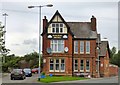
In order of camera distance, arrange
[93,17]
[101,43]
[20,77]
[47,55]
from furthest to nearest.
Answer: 1. [101,43]
2. [93,17]
3. [47,55]
4. [20,77]

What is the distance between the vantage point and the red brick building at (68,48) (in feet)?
215

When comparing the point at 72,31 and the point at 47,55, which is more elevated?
the point at 72,31

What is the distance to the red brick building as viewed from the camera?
65500 mm

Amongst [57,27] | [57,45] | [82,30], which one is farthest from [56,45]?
[82,30]

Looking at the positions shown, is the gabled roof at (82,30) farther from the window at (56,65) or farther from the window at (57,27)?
the window at (56,65)

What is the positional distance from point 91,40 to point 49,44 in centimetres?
775

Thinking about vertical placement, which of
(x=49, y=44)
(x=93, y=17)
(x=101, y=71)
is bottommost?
(x=101, y=71)

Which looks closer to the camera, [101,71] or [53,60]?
[53,60]

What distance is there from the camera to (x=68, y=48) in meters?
66.1

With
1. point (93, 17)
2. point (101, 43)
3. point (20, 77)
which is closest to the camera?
point (20, 77)

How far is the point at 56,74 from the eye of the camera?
2591 inches

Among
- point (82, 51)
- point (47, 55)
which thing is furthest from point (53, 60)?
point (82, 51)

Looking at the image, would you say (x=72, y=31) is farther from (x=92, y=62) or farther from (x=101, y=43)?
(x=101, y=43)

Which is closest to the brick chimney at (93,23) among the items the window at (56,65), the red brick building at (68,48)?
the red brick building at (68,48)
